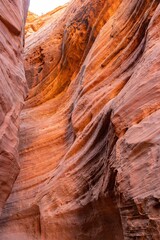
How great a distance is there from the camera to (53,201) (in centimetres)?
626

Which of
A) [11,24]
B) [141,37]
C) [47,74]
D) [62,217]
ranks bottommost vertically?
[62,217]

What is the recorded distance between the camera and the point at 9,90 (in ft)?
21.6

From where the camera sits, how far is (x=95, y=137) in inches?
226

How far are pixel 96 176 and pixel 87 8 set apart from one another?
7.36 metres

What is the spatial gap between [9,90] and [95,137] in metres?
2.15

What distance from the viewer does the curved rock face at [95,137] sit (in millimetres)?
3775

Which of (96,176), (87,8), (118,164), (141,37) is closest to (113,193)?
(118,164)

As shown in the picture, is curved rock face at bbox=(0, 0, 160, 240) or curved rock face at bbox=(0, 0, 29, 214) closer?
curved rock face at bbox=(0, 0, 160, 240)

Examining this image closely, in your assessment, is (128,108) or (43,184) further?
(43,184)

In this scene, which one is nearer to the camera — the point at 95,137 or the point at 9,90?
the point at 95,137

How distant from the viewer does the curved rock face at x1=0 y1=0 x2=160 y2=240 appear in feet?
12.4

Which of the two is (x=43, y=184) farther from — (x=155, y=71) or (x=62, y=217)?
(x=155, y=71)

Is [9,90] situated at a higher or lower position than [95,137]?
higher

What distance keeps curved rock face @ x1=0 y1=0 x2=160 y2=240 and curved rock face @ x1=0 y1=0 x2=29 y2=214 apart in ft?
3.13
